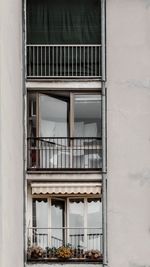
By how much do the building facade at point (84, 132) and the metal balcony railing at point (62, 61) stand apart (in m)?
0.02

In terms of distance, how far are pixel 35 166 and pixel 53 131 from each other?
3.63ft

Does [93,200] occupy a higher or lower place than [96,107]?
lower

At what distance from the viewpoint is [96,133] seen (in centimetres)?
2412

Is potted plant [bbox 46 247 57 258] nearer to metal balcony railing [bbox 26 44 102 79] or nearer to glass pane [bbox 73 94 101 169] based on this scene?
glass pane [bbox 73 94 101 169]

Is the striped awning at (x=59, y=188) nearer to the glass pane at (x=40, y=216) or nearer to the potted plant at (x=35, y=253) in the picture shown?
the glass pane at (x=40, y=216)

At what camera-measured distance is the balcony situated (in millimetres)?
23188
